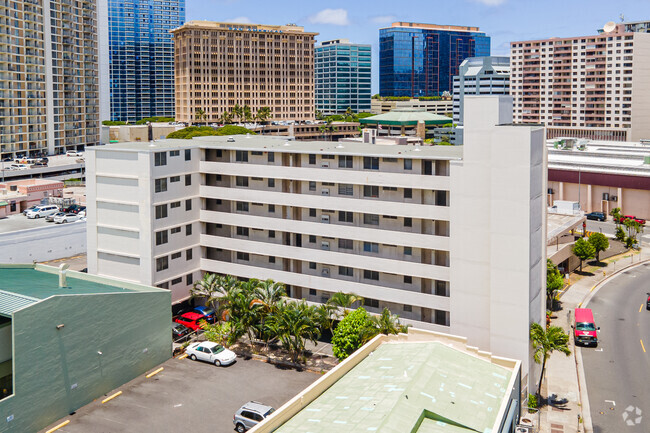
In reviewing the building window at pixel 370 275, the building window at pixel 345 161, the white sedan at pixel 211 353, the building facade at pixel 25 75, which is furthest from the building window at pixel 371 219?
the building facade at pixel 25 75

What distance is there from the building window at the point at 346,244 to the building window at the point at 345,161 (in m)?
7.08

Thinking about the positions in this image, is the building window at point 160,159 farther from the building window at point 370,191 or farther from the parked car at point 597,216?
the parked car at point 597,216

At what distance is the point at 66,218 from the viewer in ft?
328

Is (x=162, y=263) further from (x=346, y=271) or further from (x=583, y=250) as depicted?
(x=583, y=250)

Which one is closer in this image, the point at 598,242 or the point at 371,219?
the point at 371,219

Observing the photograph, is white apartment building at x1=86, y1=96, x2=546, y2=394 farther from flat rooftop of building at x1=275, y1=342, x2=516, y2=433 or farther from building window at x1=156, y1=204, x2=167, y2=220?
flat rooftop of building at x1=275, y1=342, x2=516, y2=433

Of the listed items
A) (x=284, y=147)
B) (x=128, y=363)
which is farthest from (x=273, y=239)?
(x=128, y=363)

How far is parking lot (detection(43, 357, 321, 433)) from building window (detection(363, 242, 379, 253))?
1321 centimetres

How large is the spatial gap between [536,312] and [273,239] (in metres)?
27.3

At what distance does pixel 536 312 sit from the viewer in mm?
51094

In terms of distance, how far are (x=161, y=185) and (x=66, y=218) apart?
4242 cm

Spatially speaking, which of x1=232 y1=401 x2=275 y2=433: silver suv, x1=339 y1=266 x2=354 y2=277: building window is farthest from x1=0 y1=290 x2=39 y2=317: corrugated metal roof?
x1=339 y1=266 x2=354 y2=277: building window

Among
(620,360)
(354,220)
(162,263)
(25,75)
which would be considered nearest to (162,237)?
(162,263)

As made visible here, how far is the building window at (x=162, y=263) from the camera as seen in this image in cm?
6494
